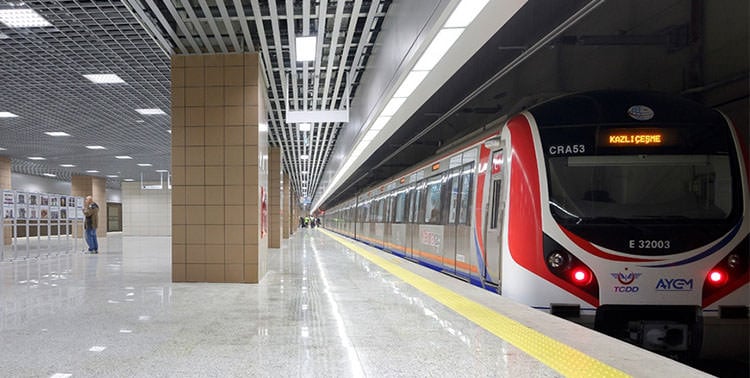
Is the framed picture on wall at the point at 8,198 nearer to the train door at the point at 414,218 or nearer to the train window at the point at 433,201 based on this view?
the train door at the point at 414,218

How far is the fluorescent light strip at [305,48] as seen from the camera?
20.8 feet

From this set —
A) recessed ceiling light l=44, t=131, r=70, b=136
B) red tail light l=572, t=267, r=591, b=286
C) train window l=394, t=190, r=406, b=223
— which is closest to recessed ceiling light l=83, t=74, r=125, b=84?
recessed ceiling light l=44, t=131, r=70, b=136

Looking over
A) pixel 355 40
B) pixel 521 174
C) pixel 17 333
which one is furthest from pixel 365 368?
pixel 355 40

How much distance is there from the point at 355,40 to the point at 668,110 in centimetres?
412

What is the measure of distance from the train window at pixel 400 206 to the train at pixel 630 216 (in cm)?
616

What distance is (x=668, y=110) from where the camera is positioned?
449 cm

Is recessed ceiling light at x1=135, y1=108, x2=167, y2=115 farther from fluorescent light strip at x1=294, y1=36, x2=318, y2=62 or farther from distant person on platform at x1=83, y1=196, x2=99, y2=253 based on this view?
fluorescent light strip at x1=294, y1=36, x2=318, y2=62

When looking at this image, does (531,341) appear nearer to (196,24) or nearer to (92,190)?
(196,24)

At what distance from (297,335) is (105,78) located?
6864 mm

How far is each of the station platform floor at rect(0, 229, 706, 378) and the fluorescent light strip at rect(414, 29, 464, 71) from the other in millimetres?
2530

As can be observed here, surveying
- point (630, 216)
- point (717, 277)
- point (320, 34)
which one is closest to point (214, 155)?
point (320, 34)

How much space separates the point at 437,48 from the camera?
4.29 metres

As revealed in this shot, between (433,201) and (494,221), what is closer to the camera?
(494,221)

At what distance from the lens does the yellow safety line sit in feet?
9.14
